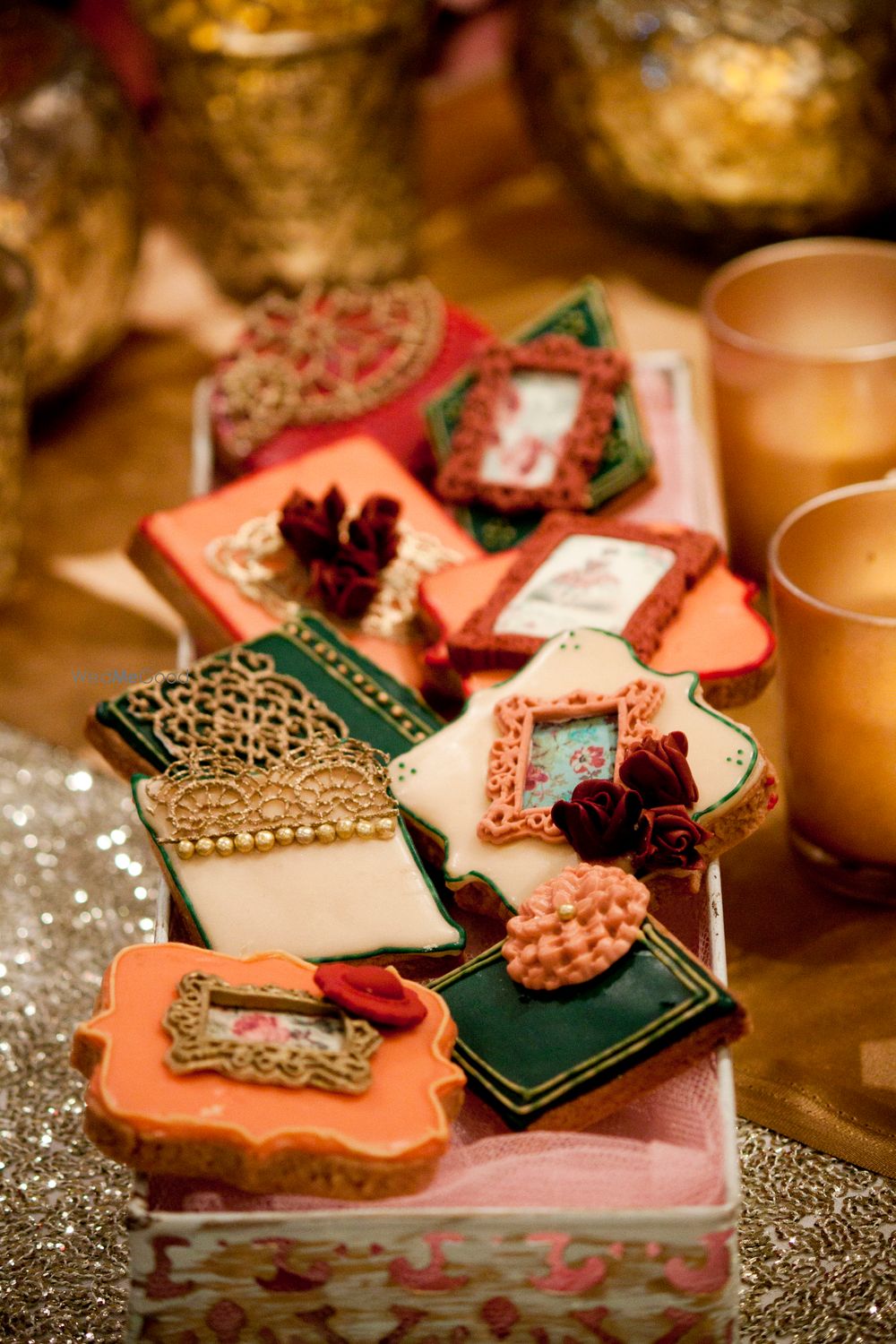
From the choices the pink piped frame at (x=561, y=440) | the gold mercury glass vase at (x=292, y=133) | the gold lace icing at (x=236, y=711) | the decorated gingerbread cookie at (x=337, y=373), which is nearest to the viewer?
the gold lace icing at (x=236, y=711)

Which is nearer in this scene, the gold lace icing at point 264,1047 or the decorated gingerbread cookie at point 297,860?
the gold lace icing at point 264,1047

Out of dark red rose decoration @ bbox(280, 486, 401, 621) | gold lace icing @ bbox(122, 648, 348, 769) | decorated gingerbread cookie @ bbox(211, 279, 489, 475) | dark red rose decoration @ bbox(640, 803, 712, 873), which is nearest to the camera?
dark red rose decoration @ bbox(640, 803, 712, 873)

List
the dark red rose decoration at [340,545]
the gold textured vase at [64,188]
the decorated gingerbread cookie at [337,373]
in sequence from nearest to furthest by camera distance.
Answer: the dark red rose decoration at [340,545], the decorated gingerbread cookie at [337,373], the gold textured vase at [64,188]

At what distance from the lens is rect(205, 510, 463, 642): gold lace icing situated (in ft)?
3.90

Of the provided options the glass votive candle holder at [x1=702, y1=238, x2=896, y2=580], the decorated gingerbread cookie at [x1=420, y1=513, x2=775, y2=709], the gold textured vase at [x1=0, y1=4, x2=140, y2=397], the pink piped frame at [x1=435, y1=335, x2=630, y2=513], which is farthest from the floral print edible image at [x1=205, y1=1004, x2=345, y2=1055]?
the gold textured vase at [x1=0, y1=4, x2=140, y2=397]

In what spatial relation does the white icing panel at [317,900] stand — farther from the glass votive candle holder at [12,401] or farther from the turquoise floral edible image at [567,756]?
the glass votive candle holder at [12,401]

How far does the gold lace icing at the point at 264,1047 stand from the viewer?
0.78 m

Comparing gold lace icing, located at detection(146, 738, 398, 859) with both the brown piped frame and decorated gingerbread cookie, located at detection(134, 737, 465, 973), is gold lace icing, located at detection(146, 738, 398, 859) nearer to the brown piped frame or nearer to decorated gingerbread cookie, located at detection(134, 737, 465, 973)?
decorated gingerbread cookie, located at detection(134, 737, 465, 973)

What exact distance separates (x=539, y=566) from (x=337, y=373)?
14.7 inches

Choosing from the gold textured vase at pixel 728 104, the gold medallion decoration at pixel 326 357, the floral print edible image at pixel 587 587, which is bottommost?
the floral print edible image at pixel 587 587

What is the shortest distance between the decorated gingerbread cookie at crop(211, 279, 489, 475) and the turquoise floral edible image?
473 millimetres

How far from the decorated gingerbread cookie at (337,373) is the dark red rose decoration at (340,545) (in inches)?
7.1

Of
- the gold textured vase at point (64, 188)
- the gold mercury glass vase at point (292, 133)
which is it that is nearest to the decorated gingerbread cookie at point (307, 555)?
the gold textured vase at point (64, 188)

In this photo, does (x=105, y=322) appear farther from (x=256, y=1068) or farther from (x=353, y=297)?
(x=256, y=1068)
